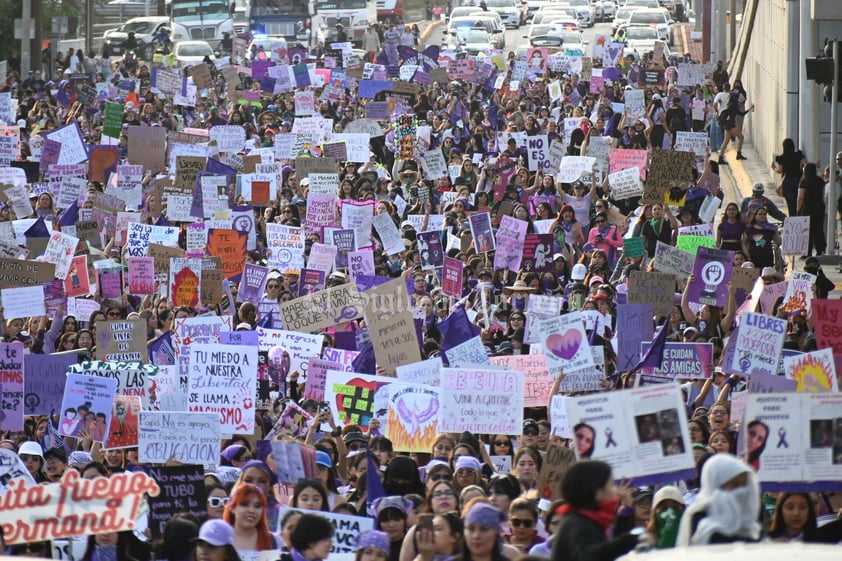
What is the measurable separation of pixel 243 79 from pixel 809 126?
54.2ft

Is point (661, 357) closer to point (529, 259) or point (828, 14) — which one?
point (529, 259)

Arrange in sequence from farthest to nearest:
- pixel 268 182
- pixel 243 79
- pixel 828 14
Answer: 1. pixel 243 79
2. pixel 828 14
3. pixel 268 182

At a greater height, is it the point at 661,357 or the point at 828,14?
the point at 828,14

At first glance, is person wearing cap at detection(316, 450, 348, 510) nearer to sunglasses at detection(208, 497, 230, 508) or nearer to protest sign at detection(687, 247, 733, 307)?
sunglasses at detection(208, 497, 230, 508)

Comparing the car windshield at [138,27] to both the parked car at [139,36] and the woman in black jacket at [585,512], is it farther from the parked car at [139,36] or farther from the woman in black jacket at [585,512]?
the woman in black jacket at [585,512]

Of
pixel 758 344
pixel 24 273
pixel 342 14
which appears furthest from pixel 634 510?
pixel 342 14

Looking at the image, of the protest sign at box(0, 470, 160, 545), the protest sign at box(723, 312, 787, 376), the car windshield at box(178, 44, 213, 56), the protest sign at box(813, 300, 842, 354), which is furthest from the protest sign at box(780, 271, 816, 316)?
the car windshield at box(178, 44, 213, 56)

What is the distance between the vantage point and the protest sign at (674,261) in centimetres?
1545

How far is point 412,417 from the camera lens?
1109 cm

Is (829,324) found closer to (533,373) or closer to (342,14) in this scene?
(533,373)

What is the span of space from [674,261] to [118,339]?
487cm

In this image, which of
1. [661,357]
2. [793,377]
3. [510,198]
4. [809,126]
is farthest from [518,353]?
[809,126]

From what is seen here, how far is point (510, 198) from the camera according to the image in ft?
65.3

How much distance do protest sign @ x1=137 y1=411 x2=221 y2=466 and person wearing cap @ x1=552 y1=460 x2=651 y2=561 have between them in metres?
4.43
